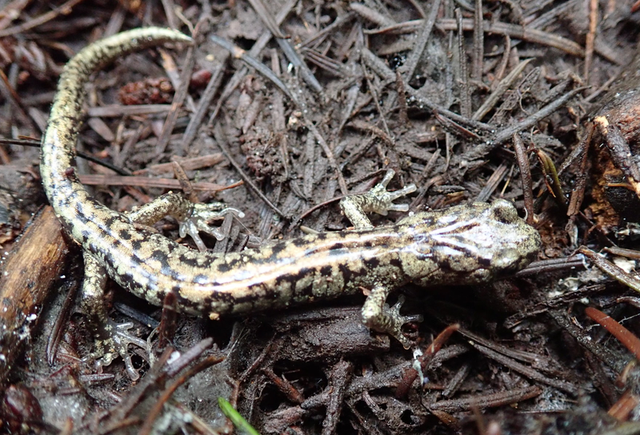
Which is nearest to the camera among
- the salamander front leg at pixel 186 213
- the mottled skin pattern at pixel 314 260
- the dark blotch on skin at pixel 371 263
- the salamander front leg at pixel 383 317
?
the salamander front leg at pixel 383 317

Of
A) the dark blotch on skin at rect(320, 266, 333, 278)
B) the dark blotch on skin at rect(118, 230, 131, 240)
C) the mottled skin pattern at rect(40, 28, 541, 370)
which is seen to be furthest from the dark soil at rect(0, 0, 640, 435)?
Answer: the dark blotch on skin at rect(118, 230, 131, 240)

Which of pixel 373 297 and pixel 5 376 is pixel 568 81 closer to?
pixel 373 297

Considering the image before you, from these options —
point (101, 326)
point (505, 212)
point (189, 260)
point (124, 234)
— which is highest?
point (505, 212)

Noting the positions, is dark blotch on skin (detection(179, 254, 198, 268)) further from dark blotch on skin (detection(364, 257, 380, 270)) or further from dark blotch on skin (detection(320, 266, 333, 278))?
dark blotch on skin (detection(364, 257, 380, 270))

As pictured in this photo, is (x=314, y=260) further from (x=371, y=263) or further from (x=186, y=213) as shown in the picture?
(x=186, y=213)

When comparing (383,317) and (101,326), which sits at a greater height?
(383,317)

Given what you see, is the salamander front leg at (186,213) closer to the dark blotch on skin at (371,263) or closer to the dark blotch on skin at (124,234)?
the dark blotch on skin at (124,234)

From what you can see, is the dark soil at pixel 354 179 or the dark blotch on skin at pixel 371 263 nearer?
the dark soil at pixel 354 179

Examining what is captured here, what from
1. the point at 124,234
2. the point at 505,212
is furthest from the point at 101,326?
the point at 505,212

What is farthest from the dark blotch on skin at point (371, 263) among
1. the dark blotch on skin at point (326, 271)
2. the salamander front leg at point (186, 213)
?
the salamander front leg at point (186, 213)
